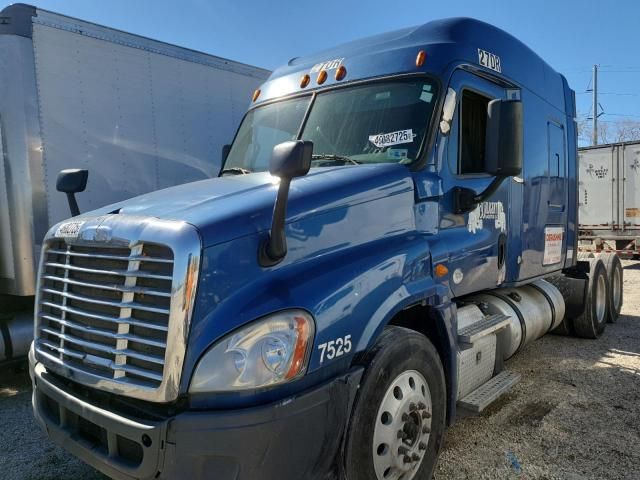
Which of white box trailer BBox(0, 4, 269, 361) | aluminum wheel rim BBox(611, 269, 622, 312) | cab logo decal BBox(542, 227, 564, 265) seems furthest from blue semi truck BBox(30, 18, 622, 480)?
aluminum wheel rim BBox(611, 269, 622, 312)

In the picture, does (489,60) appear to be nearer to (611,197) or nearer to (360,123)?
(360,123)

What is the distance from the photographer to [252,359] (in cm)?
212

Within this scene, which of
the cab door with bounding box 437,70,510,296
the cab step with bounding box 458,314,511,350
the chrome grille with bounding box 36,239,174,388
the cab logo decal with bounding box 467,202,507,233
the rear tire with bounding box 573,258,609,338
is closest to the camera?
the chrome grille with bounding box 36,239,174,388

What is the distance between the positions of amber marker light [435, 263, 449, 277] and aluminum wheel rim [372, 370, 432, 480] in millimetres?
672

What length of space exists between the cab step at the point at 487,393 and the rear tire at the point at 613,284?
4.38 m

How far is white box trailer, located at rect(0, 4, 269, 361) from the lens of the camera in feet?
15.9

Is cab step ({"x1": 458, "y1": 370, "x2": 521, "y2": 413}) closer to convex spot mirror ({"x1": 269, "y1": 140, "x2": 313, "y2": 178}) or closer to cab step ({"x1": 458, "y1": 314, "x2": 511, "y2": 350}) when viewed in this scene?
cab step ({"x1": 458, "y1": 314, "x2": 511, "y2": 350})

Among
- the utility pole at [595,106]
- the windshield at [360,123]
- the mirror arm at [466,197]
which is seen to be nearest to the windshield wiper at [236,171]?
the windshield at [360,123]

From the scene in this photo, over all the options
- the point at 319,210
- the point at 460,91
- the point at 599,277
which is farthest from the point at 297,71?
the point at 599,277

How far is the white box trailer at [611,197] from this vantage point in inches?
577

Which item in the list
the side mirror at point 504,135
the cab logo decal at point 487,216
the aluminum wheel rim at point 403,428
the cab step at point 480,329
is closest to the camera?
the aluminum wheel rim at point 403,428

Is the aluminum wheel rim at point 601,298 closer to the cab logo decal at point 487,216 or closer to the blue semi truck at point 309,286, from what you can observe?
the blue semi truck at point 309,286

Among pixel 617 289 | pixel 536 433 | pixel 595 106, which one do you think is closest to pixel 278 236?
pixel 536 433

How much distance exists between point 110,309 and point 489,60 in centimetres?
341
